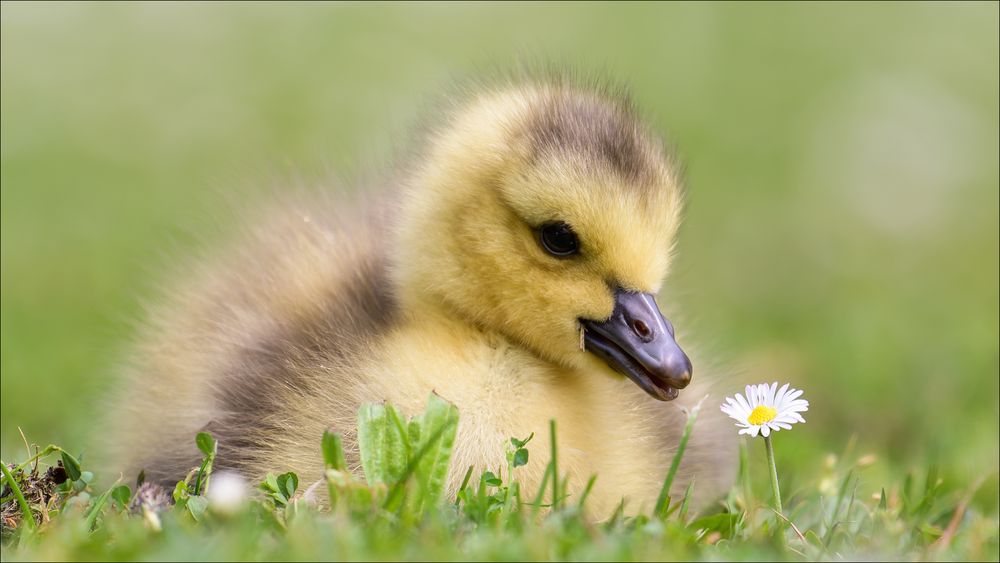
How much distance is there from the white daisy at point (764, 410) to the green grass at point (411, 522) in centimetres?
14

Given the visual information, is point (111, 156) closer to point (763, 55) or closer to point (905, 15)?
point (763, 55)

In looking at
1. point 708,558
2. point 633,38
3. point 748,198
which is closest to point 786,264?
point 748,198

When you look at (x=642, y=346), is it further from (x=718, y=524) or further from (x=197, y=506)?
(x=197, y=506)

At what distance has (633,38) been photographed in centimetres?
1063

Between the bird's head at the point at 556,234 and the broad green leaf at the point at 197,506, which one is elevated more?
the bird's head at the point at 556,234

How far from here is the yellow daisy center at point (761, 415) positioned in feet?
8.08

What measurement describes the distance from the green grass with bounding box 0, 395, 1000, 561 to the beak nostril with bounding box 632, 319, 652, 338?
33cm

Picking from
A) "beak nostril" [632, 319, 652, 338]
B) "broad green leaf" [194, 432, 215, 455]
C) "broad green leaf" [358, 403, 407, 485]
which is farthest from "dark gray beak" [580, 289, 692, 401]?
"broad green leaf" [194, 432, 215, 455]

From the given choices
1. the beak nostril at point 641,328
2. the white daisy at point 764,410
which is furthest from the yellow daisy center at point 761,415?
the beak nostril at point 641,328

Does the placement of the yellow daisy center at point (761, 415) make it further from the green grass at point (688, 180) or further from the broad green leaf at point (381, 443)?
the broad green leaf at point (381, 443)

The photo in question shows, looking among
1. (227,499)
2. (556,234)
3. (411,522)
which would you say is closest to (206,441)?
(227,499)

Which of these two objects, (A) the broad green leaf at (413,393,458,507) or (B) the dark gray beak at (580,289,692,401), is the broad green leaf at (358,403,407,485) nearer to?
(A) the broad green leaf at (413,393,458,507)

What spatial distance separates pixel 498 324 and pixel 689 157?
1.38 metres

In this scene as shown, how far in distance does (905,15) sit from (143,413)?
9.03 meters
